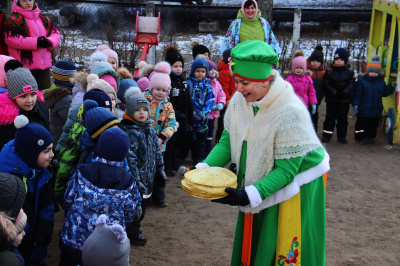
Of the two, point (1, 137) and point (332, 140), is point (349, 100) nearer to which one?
point (332, 140)

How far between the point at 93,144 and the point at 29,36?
341 centimetres

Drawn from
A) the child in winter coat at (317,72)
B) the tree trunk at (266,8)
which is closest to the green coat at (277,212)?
the child in winter coat at (317,72)

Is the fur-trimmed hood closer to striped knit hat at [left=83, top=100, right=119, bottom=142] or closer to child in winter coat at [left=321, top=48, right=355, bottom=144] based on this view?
striped knit hat at [left=83, top=100, right=119, bottom=142]

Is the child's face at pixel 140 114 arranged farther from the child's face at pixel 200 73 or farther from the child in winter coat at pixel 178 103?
the child's face at pixel 200 73

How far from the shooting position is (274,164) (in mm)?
2750

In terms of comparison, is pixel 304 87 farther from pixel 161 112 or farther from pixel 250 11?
pixel 161 112

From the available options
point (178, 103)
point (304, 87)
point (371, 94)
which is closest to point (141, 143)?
point (178, 103)

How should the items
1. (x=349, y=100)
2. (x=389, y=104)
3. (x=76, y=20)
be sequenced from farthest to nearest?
(x=76, y=20)
(x=389, y=104)
(x=349, y=100)

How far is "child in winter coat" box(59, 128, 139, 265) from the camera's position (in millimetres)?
3060

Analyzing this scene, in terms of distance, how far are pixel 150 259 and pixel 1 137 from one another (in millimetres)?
1709

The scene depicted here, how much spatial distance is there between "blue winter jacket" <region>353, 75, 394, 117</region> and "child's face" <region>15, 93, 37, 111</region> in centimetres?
560

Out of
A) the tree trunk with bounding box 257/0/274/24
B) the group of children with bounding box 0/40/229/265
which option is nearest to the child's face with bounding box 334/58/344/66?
the group of children with bounding box 0/40/229/265

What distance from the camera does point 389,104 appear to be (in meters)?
8.27

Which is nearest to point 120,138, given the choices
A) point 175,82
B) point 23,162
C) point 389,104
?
point 23,162
